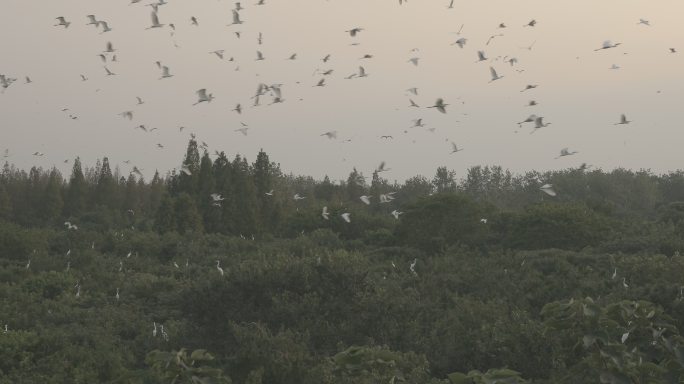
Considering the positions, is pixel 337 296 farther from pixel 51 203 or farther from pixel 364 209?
pixel 51 203

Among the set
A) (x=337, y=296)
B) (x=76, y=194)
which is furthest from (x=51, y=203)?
(x=337, y=296)

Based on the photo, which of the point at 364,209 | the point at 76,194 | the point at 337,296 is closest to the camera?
the point at 337,296

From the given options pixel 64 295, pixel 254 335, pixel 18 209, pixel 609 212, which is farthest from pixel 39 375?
pixel 18 209

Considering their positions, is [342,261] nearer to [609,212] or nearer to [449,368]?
[449,368]

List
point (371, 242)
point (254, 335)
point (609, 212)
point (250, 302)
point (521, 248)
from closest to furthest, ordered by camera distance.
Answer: point (254, 335)
point (250, 302)
point (521, 248)
point (371, 242)
point (609, 212)

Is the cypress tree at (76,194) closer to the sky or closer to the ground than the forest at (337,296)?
closer to the ground

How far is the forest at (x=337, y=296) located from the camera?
831 cm

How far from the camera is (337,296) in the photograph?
27.2 meters

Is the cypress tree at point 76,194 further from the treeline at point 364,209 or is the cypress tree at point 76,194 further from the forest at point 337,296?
the forest at point 337,296

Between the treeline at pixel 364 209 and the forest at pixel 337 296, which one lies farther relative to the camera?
the treeline at pixel 364 209

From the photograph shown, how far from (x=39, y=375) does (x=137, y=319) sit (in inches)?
A: 360

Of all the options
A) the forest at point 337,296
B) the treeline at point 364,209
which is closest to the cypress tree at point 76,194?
the treeline at point 364,209

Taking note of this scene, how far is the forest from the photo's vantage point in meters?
8.31

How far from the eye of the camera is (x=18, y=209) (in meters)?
93.7
